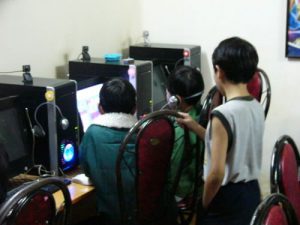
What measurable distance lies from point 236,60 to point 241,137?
0.29 meters

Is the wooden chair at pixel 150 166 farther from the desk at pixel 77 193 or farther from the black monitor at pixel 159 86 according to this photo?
the black monitor at pixel 159 86

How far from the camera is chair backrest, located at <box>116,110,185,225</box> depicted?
1.79m

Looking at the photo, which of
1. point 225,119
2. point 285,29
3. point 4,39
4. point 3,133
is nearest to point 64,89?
point 3,133

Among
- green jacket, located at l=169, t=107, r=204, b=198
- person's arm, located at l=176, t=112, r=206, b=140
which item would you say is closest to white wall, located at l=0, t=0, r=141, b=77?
green jacket, located at l=169, t=107, r=204, b=198

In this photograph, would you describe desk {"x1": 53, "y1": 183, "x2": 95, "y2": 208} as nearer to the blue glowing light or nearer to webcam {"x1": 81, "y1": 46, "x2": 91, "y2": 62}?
the blue glowing light

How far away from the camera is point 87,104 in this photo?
2623mm

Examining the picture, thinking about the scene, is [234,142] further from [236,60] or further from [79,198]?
[79,198]

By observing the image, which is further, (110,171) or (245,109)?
(110,171)

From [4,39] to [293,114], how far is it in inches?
81.9

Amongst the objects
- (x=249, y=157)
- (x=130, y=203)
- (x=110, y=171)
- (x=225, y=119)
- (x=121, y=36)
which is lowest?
(x=130, y=203)

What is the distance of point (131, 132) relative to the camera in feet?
5.74

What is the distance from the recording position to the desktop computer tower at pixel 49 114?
215 cm

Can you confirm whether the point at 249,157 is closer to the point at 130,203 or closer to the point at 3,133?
the point at 130,203

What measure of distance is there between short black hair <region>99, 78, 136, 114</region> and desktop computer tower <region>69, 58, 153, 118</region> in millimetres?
623
